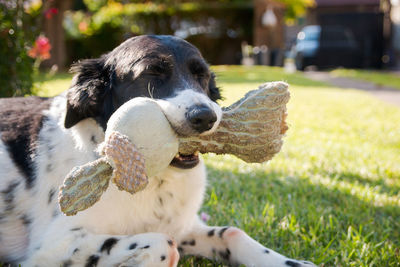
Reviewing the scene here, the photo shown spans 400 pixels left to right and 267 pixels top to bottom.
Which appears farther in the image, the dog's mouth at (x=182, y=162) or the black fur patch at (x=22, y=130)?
the black fur patch at (x=22, y=130)

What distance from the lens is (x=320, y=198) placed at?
12.1ft

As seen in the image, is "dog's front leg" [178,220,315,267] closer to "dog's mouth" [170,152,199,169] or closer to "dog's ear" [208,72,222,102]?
"dog's mouth" [170,152,199,169]

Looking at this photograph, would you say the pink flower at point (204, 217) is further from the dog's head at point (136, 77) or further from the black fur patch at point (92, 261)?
the black fur patch at point (92, 261)

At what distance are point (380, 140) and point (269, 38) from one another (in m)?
20.9

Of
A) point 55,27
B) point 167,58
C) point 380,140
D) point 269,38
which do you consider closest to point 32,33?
point 167,58

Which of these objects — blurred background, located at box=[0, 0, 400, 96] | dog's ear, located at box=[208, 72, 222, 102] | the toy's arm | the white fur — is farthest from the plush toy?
blurred background, located at box=[0, 0, 400, 96]

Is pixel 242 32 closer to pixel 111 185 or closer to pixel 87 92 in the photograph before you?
pixel 87 92

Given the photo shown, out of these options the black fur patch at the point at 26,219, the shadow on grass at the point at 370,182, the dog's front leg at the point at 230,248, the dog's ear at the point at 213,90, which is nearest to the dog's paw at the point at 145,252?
the dog's front leg at the point at 230,248

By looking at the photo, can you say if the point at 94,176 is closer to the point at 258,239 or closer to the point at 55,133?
the point at 55,133

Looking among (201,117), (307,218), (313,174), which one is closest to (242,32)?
(313,174)

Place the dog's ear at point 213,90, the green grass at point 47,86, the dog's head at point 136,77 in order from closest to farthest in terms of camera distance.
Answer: the dog's head at point 136,77 < the dog's ear at point 213,90 < the green grass at point 47,86

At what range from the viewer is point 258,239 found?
292cm

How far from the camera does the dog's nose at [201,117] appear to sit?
2037 millimetres

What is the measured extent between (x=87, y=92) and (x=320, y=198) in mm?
2166
